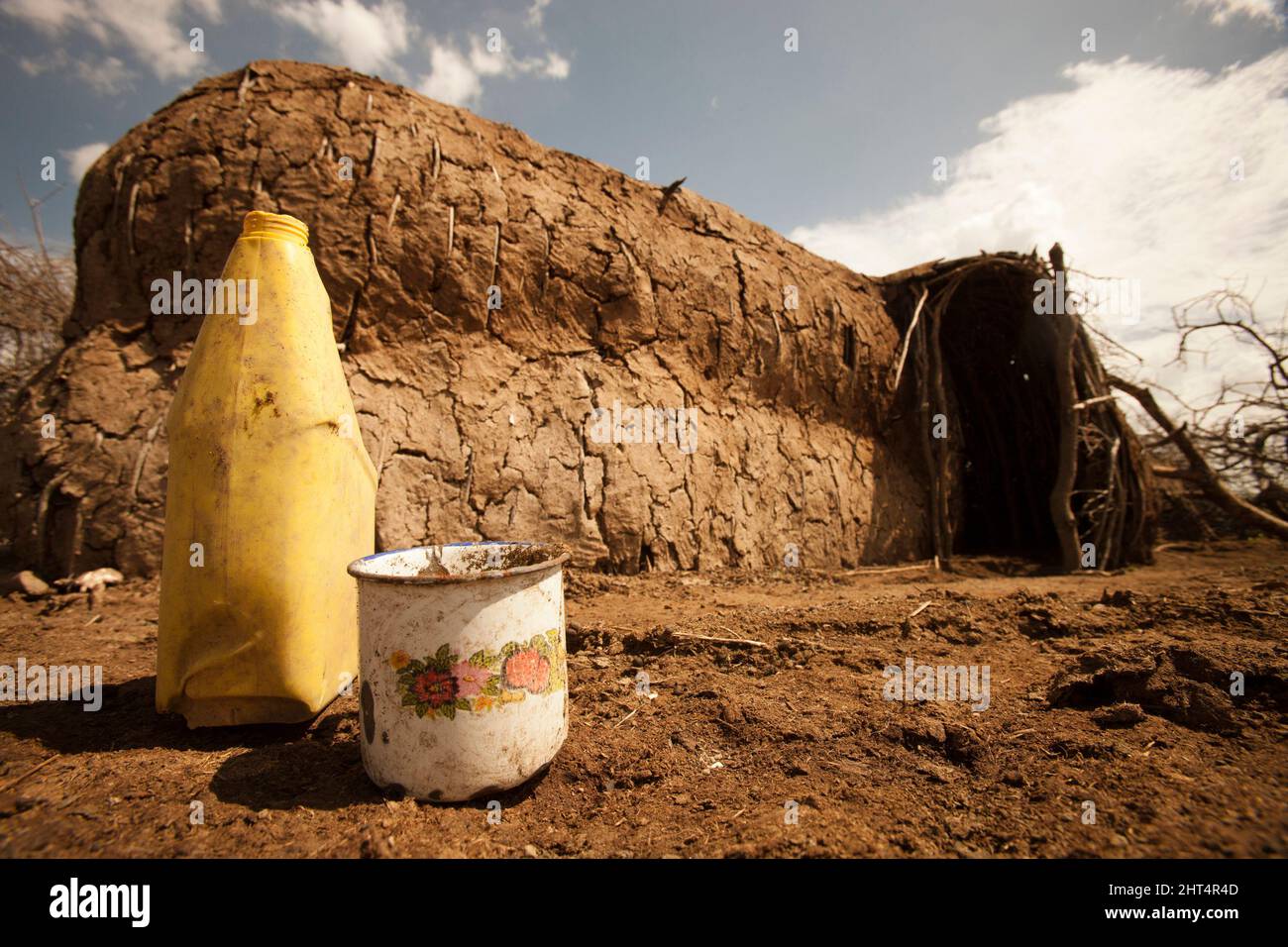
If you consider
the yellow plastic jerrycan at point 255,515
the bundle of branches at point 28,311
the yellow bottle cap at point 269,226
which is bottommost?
the yellow plastic jerrycan at point 255,515

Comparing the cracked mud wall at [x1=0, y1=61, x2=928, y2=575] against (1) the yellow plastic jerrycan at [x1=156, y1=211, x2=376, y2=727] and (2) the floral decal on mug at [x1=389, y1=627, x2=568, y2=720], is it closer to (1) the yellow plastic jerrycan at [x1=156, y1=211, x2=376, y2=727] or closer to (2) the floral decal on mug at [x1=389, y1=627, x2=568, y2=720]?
(1) the yellow plastic jerrycan at [x1=156, y1=211, x2=376, y2=727]

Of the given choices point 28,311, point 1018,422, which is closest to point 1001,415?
point 1018,422

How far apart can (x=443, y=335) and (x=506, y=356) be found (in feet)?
1.38

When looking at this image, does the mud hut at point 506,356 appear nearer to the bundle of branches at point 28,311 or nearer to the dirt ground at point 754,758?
the dirt ground at point 754,758

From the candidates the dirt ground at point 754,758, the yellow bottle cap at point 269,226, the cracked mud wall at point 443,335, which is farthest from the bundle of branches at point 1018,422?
the yellow bottle cap at point 269,226

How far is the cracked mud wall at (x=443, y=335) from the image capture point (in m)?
3.15

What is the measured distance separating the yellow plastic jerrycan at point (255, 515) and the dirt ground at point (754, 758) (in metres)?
0.24

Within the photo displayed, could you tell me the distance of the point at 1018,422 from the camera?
6449 millimetres

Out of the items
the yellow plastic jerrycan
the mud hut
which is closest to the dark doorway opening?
the mud hut

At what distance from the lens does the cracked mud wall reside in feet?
10.3
